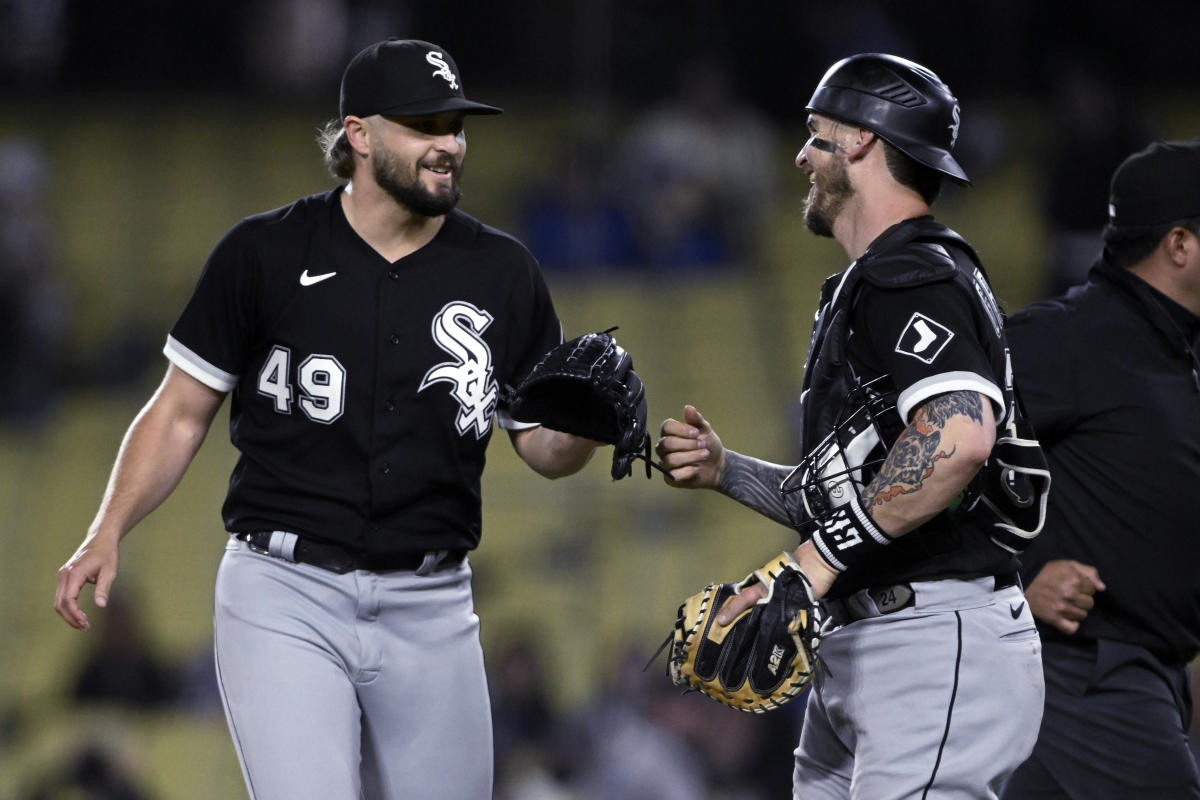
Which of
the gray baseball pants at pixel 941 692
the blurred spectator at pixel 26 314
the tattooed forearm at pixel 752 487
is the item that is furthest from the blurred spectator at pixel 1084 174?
the blurred spectator at pixel 26 314

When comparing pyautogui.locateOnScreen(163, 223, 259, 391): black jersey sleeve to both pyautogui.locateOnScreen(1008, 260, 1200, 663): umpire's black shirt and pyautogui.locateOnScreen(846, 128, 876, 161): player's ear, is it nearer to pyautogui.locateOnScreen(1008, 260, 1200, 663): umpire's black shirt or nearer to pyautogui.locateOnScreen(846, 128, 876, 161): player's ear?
pyautogui.locateOnScreen(846, 128, 876, 161): player's ear

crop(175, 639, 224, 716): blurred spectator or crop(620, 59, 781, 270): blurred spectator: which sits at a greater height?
crop(620, 59, 781, 270): blurred spectator

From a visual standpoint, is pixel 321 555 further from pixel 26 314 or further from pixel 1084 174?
pixel 26 314

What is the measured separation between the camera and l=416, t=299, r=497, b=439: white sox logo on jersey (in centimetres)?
331

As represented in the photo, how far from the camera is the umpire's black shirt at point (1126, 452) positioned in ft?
11.3

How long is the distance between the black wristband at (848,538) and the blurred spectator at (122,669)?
5.27m

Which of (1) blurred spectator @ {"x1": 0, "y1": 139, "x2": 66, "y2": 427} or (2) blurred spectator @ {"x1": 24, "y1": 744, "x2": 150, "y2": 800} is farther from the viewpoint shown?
(1) blurred spectator @ {"x1": 0, "y1": 139, "x2": 66, "y2": 427}

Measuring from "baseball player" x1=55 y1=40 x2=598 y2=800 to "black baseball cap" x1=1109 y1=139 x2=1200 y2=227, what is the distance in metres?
1.47

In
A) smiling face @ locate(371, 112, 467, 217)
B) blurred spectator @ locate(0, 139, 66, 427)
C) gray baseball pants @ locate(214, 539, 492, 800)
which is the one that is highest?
smiling face @ locate(371, 112, 467, 217)

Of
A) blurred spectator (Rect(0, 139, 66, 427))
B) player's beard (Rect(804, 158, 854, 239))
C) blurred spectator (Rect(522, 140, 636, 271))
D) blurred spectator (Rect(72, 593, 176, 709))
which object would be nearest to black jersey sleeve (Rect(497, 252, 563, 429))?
player's beard (Rect(804, 158, 854, 239))

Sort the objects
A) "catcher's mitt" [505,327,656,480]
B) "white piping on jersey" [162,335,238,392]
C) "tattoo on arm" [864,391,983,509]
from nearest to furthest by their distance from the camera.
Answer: "tattoo on arm" [864,391,983,509] → "catcher's mitt" [505,327,656,480] → "white piping on jersey" [162,335,238,392]

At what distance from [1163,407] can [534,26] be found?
22.5ft

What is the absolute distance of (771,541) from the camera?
8148mm

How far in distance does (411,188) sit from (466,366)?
1.38 feet
